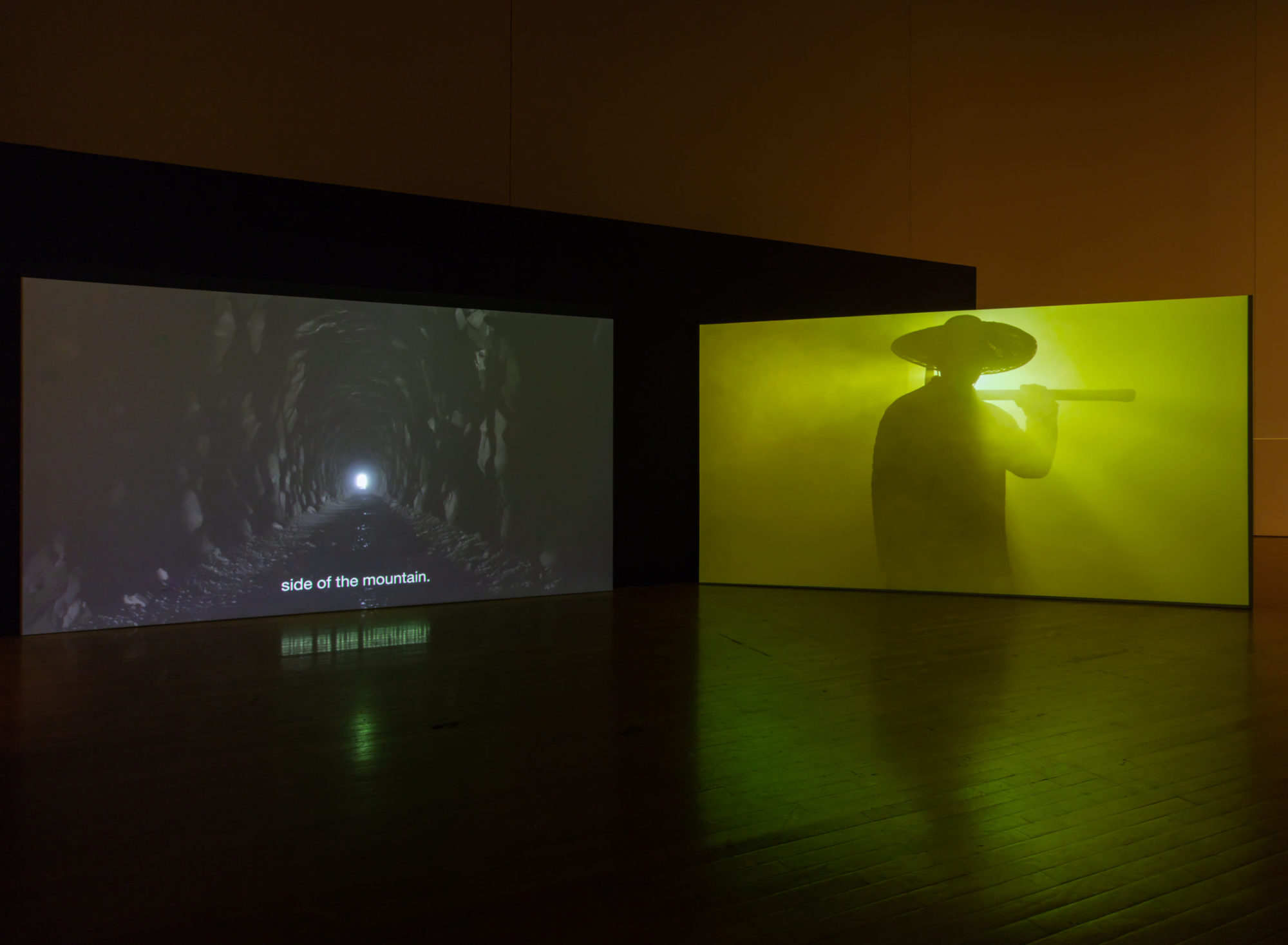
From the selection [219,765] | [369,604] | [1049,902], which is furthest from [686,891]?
[369,604]

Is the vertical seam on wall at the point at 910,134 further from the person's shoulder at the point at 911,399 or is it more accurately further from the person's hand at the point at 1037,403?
the person's hand at the point at 1037,403

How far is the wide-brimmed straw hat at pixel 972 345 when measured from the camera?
19.6ft

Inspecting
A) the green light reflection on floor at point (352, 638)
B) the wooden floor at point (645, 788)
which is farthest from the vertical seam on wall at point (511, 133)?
the wooden floor at point (645, 788)

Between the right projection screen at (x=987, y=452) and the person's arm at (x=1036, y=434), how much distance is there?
0.04 ft

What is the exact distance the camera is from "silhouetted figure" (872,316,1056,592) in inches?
235

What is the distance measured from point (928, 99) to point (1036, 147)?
1.38 metres

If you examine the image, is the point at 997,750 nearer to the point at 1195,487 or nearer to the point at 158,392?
the point at 1195,487

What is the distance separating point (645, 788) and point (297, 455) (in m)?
3.68

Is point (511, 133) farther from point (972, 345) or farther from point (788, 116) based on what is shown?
point (972, 345)

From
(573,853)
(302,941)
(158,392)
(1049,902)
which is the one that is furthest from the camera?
(158,392)

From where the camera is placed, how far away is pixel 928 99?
8.52m

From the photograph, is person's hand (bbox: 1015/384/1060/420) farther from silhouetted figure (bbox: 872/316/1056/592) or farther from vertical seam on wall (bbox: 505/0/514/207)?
vertical seam on wall (bbox: 505/0/514/207)

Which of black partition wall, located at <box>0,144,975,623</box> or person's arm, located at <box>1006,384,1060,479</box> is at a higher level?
black partition wall, located at <box>0,144,975,623</box>

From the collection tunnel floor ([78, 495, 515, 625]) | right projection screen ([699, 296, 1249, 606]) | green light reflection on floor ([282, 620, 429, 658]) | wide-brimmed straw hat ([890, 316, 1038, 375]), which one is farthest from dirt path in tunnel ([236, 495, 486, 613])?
wide-brimmed straw hat ([890, 316, 1038, 375])
